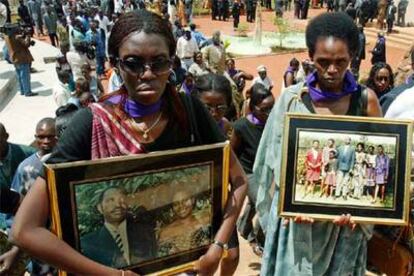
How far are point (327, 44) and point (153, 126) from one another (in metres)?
1.13

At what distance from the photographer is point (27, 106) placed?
31.1 ft

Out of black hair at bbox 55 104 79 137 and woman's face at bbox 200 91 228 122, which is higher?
woman's face at bbox 200 91 228 122

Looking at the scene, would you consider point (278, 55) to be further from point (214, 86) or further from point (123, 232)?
point (123, 232)

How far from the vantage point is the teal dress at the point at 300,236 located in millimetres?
2746

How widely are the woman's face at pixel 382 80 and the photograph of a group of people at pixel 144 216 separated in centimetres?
450

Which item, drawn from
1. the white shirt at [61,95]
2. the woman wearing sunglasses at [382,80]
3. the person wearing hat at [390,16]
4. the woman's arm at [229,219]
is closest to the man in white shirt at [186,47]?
the white shirt at [61,95]

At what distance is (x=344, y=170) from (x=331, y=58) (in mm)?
590

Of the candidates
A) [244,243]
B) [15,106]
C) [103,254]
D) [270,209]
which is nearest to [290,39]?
[15,106]

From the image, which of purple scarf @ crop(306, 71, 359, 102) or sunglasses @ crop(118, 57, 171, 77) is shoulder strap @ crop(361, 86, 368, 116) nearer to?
purple scarf @ crop(306, 71, 359, 102)

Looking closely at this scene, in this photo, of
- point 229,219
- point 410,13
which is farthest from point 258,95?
point 410,13

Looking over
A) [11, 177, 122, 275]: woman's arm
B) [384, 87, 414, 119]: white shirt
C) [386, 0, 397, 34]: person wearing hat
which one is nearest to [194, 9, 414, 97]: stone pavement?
[386, 0, 397, 34]: person wearing hat

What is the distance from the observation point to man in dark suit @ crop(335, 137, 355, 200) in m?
2.53

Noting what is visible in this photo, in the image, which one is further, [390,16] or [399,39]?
[390,16]

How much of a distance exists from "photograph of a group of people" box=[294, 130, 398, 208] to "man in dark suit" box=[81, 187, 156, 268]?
1.00m
